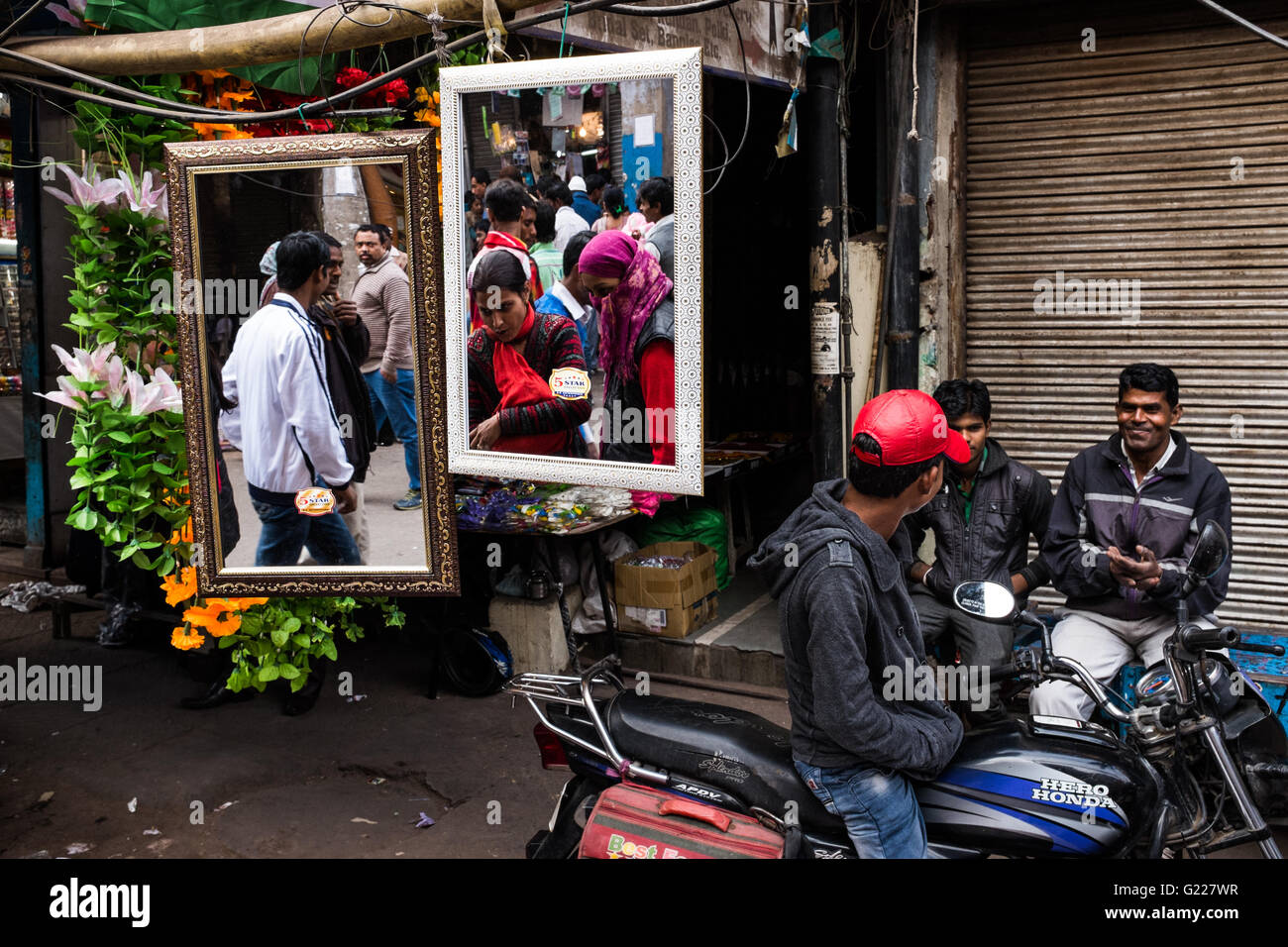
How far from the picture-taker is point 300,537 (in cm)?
476

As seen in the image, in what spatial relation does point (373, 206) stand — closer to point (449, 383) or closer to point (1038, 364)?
point (449, 383)

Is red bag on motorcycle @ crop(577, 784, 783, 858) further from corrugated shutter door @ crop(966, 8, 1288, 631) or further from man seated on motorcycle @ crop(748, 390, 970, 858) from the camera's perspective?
corrugated shutter door @ crop(966, 8, 1288, 631)

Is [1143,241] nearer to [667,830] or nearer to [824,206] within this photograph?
[824,206]

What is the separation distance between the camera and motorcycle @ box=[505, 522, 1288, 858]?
2.84 m

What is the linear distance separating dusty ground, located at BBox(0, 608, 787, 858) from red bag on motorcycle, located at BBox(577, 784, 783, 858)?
1.65 meters

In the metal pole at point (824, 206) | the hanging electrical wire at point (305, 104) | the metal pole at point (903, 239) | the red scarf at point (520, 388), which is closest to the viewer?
the hanging electrical wire at point (305, 104)

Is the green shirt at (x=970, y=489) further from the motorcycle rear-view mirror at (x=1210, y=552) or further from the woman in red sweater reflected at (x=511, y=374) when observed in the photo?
the woman in red sweater reflected at (x=511, y=374)

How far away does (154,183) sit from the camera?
526 cm

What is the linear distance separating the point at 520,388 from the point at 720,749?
1.92 m

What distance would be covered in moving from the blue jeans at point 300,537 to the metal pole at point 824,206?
234 centimetres

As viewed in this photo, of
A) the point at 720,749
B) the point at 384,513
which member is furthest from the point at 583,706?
the point at 384,513

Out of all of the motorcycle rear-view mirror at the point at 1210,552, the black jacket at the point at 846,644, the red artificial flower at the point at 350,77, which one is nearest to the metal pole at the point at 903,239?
the motorcycle rear-view mirror at the point at 1210,552

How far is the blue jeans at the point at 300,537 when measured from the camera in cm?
473

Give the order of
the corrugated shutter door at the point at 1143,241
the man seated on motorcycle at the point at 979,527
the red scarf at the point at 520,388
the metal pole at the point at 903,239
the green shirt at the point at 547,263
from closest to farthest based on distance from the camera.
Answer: the red scarf at the point at 520,388 → the green shirt at the point at 547,263 → the man seated on motorcycle at the point at 979,527 → the corrugated shutter door at the point at 1143,241 → the metal pole at the point at 903,239
